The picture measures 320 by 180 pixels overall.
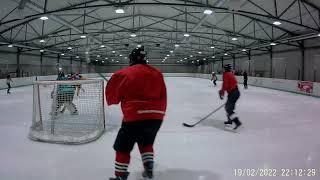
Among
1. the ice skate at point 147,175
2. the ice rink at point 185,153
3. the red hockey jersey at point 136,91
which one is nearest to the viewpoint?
the red hockey jersey at point 136,91

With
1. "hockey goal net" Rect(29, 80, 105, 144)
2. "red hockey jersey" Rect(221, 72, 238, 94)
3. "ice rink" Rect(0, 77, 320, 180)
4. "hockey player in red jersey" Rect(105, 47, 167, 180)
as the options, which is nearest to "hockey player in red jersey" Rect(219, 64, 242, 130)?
"red hockey jersey" Rect(221, 72, 238, 94)

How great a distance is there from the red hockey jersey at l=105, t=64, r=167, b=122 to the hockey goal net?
2319 mm

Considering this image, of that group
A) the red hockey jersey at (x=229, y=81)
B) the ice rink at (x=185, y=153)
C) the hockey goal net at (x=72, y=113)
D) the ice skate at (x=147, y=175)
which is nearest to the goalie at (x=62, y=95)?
the hockey goal net at (x=72, y=113)

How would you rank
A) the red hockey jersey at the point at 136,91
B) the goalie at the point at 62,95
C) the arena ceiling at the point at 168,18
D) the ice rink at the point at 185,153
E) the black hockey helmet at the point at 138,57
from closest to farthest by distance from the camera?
the red hockey jersey at the point at 136,91
the black hockey helmet at the point at 138,57
the ice rink at the point at 185,153
the goalie at the point at 62,95
the arena ceiling at the point at 168,18

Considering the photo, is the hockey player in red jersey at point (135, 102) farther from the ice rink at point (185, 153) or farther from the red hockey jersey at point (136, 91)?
the ice rink at point (185, 153)

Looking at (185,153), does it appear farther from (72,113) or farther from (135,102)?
(72,113)

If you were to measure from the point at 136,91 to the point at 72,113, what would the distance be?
14.3 feet

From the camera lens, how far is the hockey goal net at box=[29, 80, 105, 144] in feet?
16.9

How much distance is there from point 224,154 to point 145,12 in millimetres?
16299

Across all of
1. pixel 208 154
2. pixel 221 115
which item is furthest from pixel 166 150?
pixel 221 115

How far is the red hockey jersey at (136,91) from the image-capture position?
9.12 feet

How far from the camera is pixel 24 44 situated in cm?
2300

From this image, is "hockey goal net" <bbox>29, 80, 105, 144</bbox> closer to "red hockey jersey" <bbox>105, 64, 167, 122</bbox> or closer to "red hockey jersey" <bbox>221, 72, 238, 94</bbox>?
"red hockey jersey" <bbox>105, 64, 167, 122</bbox>

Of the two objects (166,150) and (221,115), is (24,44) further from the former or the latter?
(166,150)
